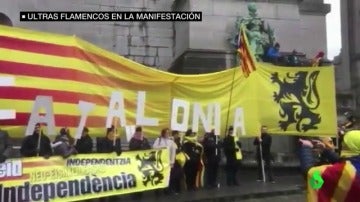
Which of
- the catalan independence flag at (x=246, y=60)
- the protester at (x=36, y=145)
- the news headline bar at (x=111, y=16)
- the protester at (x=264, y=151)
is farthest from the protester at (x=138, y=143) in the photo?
the news headline bar at (x=111, y=16)

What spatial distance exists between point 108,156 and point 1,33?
2920mm

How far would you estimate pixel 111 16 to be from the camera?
20.4 metres

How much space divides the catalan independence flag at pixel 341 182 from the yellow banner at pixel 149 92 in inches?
239

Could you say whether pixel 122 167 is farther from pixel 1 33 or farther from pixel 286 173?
pixel 286 173

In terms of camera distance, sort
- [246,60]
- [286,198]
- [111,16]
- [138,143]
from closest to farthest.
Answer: [138,143] → [286,198] → [246,60] → [111,16]

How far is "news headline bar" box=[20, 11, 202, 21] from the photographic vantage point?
19312 millimetres

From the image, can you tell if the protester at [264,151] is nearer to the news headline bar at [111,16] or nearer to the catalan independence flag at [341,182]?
the news headline bar at [111,16]

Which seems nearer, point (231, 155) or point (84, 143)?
point (84, 143)

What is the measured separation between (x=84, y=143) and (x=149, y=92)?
5.41 feet

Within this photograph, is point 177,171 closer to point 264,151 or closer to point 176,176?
point 176,176

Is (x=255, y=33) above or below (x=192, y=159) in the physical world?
above

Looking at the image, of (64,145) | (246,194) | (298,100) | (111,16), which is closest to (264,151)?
(298,100)

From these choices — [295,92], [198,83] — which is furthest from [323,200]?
[295,92]

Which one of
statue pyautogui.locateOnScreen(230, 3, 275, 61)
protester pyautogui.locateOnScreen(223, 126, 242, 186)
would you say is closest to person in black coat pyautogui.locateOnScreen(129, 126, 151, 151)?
protester pyautogui.locateOnScreen(223, 126, 242, 186)
